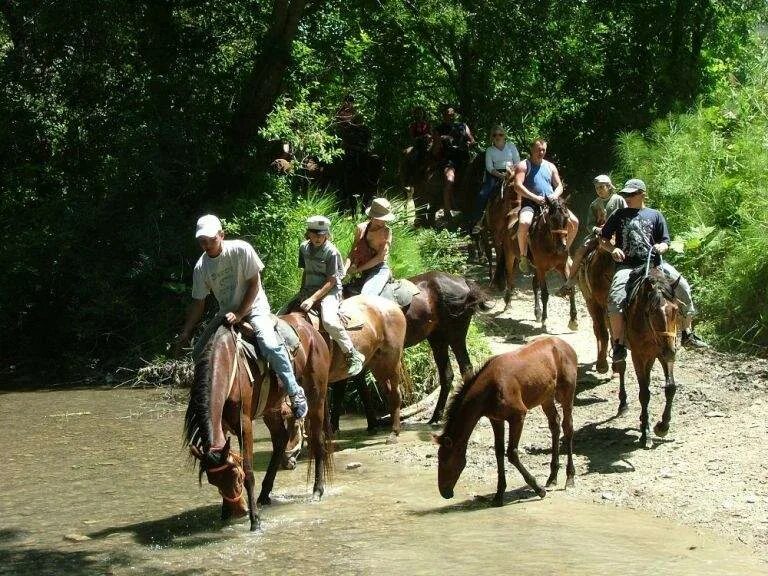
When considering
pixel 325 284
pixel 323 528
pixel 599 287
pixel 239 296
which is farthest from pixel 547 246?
pixel 323 528

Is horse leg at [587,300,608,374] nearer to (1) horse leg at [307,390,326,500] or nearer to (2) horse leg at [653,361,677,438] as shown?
(2) horse leg at [653,361,677,438]

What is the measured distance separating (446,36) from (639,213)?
12170 mm

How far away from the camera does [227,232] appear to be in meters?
16.7

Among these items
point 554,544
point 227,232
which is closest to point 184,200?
point 227,232

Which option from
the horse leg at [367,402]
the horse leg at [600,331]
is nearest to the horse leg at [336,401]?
the horse leg at [367,402]

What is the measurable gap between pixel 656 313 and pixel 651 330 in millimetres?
197

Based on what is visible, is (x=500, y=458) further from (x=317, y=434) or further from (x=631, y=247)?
(x=631, y=247)

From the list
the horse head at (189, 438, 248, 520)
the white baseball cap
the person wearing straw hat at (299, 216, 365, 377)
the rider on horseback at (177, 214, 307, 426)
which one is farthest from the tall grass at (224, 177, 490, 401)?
the white baseball cap

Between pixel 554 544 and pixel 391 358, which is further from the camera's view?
pixel 391 358

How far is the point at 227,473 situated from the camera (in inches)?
348

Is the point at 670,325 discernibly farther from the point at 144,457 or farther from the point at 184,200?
the point at 184,200

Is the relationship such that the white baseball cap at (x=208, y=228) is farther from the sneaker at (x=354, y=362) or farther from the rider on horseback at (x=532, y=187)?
the rider on horseback at (x=532, y=187)

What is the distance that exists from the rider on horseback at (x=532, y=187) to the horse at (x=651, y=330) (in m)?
5.70

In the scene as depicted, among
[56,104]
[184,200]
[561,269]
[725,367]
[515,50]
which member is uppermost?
[515,50]
